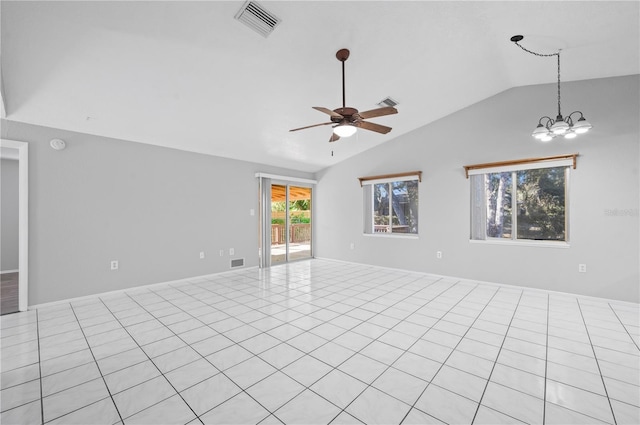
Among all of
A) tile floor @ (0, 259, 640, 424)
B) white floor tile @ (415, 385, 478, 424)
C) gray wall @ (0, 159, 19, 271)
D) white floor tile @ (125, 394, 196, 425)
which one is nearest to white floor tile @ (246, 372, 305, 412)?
tile floor @ (0, 259, 640, 424)

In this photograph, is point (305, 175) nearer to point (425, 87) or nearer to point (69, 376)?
point (425, 87)

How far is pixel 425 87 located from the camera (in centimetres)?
401

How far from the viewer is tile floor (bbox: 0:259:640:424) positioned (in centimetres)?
171

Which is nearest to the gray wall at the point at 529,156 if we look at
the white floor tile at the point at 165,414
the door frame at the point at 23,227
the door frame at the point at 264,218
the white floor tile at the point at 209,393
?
the door frame at the point at 264,218

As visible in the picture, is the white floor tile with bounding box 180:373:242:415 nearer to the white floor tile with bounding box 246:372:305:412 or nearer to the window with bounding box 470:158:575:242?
the white floor tile with bounding box 246:372:305:412

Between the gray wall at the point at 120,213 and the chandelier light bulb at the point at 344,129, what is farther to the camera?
the gray wall at the point at 120,213

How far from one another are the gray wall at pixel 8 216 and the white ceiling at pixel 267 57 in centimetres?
355

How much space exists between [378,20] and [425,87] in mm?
1663

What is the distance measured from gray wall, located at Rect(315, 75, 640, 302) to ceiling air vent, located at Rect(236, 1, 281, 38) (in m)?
3.01

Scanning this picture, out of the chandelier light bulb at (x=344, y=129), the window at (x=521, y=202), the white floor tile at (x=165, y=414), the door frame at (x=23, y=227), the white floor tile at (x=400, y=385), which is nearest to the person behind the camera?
the white floor tile at (x=165, y=414)

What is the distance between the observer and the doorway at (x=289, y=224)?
678 cm

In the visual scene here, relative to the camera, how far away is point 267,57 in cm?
293

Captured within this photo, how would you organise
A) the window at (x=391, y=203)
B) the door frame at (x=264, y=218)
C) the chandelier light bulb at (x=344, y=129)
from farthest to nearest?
the door frame at (x=264, y=218)
the window at (x=391, y=203)
the chandelier light bulb at (x=344, y=129)

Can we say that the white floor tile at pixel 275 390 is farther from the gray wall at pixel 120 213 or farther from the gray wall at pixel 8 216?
the gray wall at pixel 8 216
